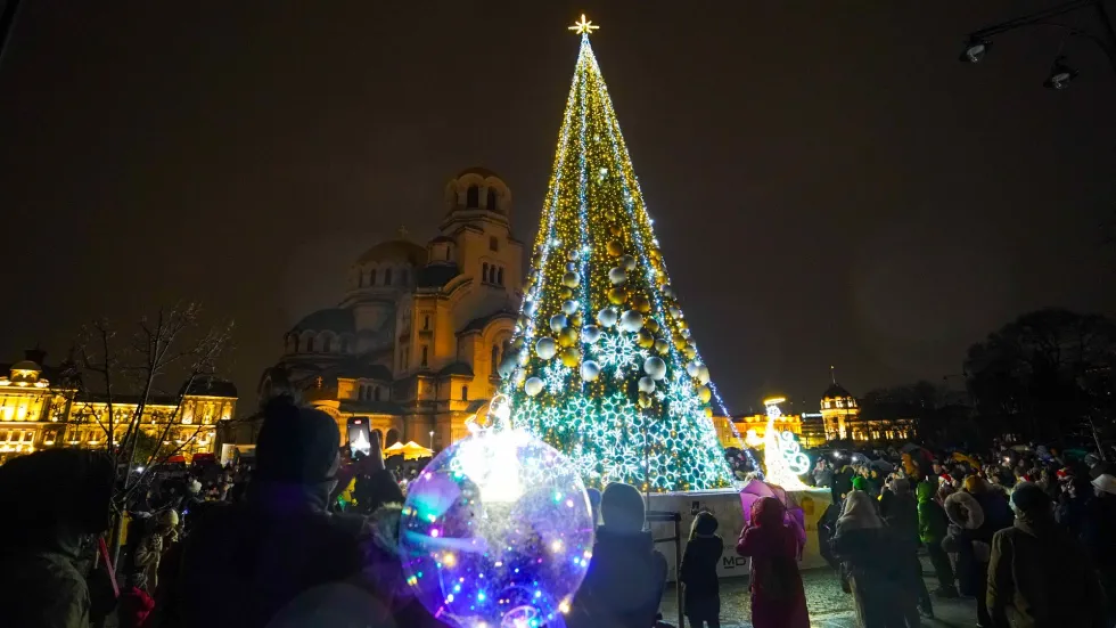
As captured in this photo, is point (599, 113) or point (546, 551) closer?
point (546, 551)

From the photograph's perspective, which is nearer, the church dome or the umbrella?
the umbrella

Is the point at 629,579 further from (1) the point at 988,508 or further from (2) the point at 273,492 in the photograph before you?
(1) the point at 988,508

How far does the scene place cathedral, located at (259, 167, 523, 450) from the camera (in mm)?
41312

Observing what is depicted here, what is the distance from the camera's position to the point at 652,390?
10.8 m

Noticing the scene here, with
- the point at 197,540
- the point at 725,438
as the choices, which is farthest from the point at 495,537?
the point at 725,438

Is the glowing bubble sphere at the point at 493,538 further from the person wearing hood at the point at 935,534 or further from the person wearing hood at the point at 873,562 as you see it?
the person wearing hood at the point at 935,534

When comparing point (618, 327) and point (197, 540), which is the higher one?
point (618, 327)

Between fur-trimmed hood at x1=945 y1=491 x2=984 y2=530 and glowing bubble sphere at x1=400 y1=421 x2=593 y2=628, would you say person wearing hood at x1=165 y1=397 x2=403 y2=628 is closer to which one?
glowing bubble sphere at x1=400 y1=421 x2=593 y2=628

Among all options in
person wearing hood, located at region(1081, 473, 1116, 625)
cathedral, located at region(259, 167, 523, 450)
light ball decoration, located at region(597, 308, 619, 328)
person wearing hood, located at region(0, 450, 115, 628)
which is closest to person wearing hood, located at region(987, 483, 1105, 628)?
person wearing hood, located at region(1081, 473, 1116, 625)

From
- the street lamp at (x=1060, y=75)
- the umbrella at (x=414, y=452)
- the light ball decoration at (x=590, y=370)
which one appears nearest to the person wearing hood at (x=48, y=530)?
the light ball decoration at (x=590, y=370)

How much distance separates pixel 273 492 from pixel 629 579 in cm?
260

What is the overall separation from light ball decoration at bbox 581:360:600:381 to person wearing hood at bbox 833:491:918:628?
18.5ft

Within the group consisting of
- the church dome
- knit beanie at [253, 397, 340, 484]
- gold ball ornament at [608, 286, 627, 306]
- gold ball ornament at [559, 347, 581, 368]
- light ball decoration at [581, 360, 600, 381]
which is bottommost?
knit beanie at [253, 397, 340, 484]

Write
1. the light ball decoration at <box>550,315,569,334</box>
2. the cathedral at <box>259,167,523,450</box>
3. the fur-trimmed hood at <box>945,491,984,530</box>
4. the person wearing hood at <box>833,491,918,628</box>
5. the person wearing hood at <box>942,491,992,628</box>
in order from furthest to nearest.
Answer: the cathedral at <box>259,167,523,450</box> < the light ball decoration at <box>550,315,569,334</box> < the fur-trimmed hood at <box>945,491,984,530</box> < the person wearing hood at <box>942,491,992,628</box> < the person wearing hood at <box>833,491,918,628</box>
